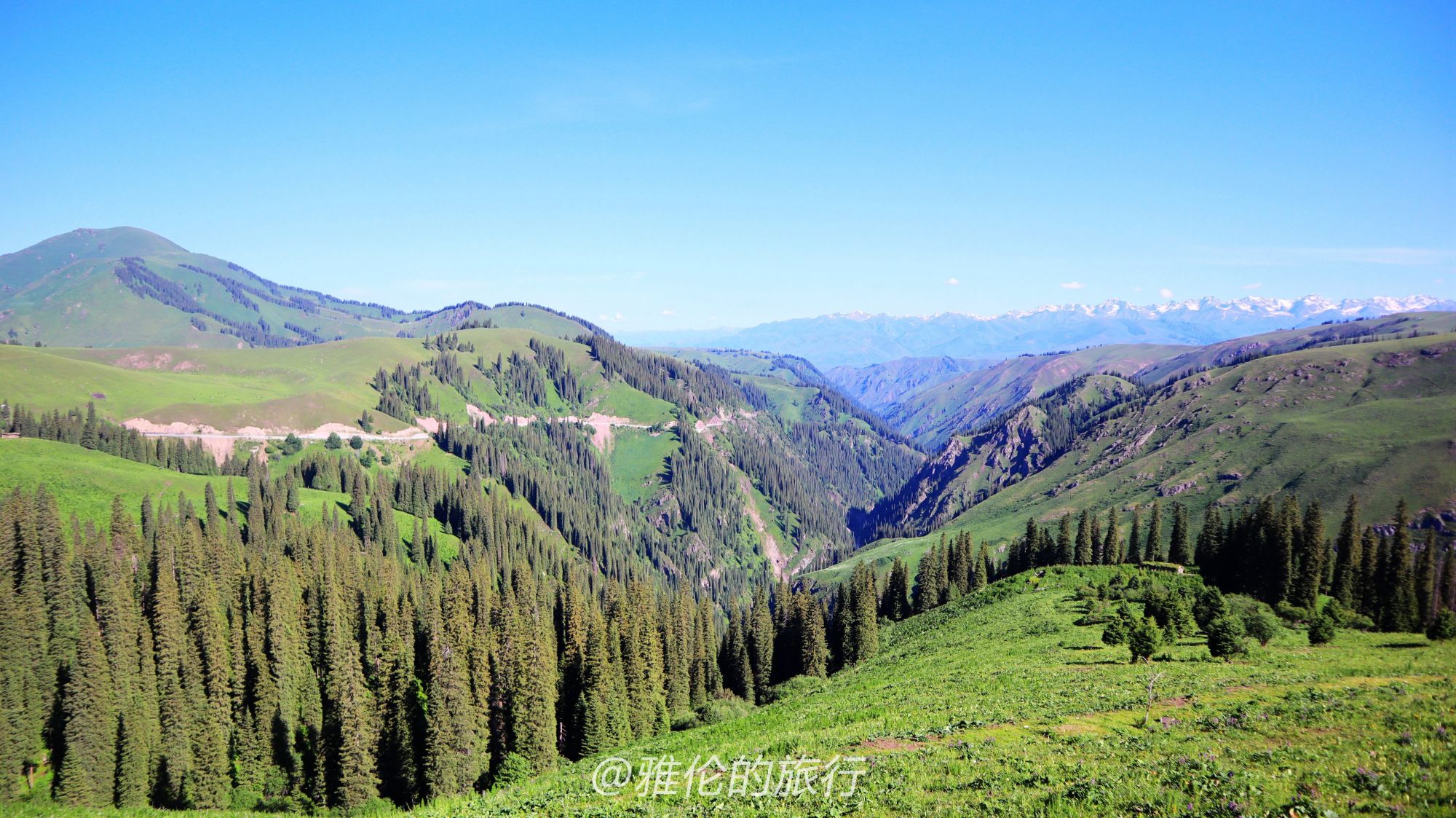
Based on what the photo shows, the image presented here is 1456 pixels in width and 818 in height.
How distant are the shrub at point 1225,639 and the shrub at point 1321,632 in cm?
1375

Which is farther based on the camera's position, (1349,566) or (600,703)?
(1349,566)

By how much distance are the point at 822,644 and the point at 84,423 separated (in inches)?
7903

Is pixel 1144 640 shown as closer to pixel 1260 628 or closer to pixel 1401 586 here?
pixel 1260 628

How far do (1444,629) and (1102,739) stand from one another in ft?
200

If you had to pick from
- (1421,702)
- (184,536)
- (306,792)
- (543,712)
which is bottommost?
(306,792)

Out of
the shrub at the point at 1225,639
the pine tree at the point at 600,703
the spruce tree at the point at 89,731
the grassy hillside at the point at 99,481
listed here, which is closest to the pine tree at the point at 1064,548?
the shrub at the point at 1225,639

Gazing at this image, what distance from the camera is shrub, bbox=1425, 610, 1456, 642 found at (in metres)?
60.5

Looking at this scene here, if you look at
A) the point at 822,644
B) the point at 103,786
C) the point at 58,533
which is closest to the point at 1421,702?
the point at 822,644

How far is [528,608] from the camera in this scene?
87.3 m

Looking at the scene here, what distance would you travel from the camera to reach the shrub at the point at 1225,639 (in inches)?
2051

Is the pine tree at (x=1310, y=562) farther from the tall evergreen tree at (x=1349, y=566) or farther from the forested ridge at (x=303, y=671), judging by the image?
the forested ridge at (x=303, y=671)

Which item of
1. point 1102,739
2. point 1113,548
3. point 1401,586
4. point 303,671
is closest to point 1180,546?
point 1113,548

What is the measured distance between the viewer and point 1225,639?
2056 inches

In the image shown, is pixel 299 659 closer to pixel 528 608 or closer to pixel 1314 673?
pixel 528 608
